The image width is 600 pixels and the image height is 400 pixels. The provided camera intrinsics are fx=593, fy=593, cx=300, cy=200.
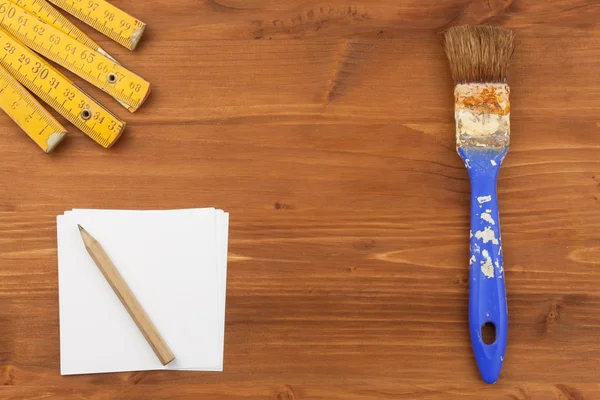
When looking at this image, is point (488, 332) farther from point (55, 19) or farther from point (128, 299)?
point (55, 19)

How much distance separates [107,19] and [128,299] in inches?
13.4

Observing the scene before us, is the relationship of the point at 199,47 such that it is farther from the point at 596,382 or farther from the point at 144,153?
the point at 596,382

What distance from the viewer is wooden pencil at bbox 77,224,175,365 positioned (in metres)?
0.69

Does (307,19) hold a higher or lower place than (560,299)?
higher

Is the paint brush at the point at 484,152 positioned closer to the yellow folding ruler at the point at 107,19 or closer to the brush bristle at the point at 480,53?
the brush bristle at the point at 480,53

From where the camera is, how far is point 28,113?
0.71 meters

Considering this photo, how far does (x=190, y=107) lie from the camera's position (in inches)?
28.7

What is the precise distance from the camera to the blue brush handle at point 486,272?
2.22 feet

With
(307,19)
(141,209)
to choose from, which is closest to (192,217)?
(141,209)

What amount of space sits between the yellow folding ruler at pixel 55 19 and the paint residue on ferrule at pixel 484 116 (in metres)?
0.44

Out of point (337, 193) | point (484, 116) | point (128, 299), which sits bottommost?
point (128, 299)

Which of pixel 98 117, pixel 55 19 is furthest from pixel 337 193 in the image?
pixel 55 19

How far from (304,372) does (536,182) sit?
36cm

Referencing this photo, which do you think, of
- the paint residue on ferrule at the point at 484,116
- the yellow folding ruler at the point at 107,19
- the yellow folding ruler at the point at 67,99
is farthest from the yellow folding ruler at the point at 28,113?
the paint residue on ferrule at the point at 484,116
